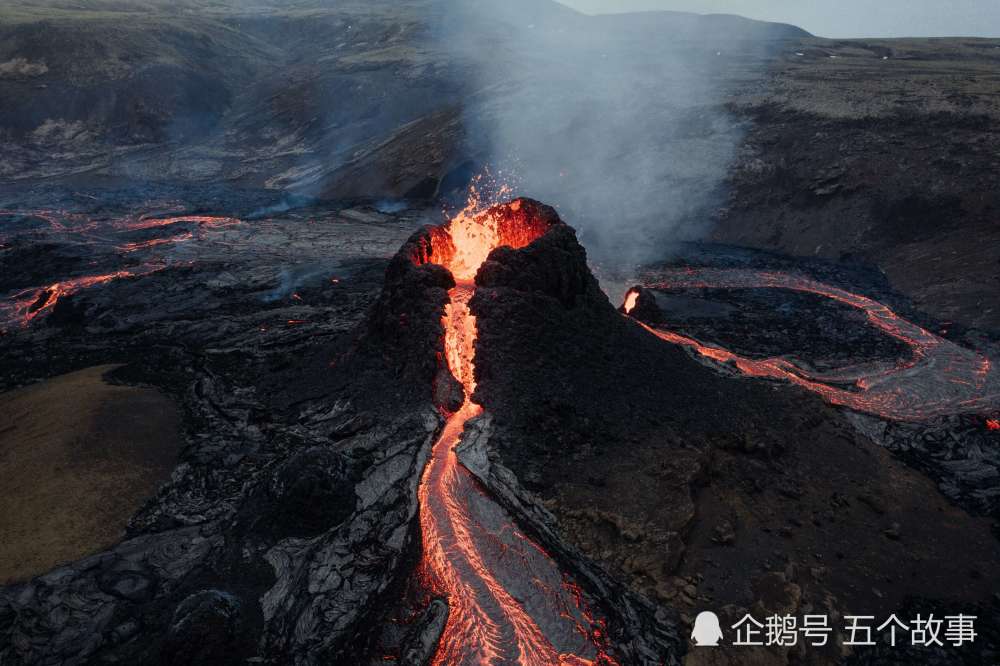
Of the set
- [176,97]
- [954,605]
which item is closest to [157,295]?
[954,605]

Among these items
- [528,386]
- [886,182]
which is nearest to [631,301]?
[528,386]

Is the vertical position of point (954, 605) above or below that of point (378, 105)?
below

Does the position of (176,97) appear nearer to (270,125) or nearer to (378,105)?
(270,125)

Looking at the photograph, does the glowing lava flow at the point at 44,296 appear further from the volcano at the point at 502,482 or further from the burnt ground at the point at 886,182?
the burnt ground at the point at 886,182

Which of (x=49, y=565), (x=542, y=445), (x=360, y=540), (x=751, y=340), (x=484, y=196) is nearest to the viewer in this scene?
(x=49, y=565)

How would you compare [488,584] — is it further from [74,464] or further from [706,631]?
[74,464]
